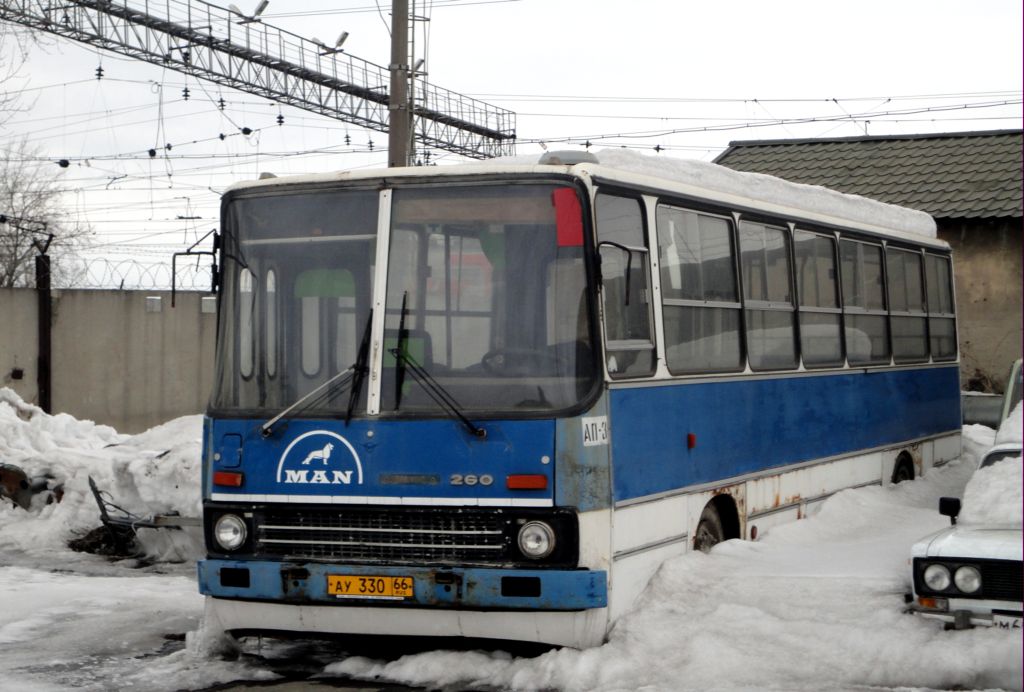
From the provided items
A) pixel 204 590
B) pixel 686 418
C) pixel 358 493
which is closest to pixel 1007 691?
pixel 686 418

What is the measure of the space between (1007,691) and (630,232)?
3.57 metres

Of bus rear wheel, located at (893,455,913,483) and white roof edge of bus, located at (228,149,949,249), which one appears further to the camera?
bus rear wheel, located at (893,455,913,483)

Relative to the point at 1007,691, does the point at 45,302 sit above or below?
above

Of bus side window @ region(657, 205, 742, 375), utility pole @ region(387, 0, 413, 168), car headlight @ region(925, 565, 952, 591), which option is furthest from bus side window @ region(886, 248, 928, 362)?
car headlight @ region(925, 565, 952, 591)

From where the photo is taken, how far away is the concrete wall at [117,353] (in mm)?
27734

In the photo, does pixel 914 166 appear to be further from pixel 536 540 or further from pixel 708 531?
pixel 536 540

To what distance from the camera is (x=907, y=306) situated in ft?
50.9

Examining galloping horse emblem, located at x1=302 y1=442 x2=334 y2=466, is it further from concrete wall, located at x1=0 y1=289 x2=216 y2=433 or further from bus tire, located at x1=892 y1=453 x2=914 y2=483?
concrete wall, located at x1=0 y1=289 x2=216 y2=433

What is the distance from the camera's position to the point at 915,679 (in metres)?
7.91

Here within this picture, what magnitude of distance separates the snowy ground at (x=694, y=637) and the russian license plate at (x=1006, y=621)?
80mm

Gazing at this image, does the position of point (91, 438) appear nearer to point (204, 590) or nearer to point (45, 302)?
point (45, 302)

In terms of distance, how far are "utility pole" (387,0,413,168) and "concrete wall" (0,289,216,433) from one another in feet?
36.2

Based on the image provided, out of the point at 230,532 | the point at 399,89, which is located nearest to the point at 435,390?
the point at 230,532

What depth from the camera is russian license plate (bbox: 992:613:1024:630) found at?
25.9ft
